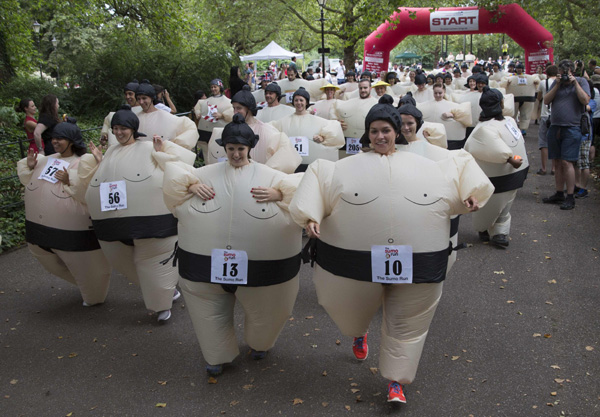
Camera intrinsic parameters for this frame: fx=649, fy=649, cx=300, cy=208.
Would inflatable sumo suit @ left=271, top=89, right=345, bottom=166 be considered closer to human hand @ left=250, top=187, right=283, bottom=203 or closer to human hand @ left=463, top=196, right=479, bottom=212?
human hand @ left=250, top=187, right=283, bottom=203

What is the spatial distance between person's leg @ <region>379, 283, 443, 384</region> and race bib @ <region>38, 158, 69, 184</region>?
3.31m

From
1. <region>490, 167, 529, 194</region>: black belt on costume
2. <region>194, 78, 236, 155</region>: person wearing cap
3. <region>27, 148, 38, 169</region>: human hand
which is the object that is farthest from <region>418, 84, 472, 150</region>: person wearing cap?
<region>27, 148, 38, 169</region>: human hand

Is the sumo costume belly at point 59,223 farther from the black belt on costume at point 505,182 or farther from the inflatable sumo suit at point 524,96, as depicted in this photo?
the inflatable sumo suit at point 524,96

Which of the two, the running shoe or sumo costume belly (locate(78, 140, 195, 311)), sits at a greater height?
sumo costume belly (locate(78, 140, 195, 311))

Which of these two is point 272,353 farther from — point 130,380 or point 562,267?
point 562,267

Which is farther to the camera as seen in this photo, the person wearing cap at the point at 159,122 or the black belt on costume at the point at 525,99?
the black belt on costume at the point at 525,99

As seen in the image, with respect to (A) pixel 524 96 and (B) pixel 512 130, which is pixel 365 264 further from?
(A) pixel 524 96

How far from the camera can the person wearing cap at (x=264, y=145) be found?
19.9ft

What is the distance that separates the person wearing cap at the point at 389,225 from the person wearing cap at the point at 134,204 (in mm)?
1878

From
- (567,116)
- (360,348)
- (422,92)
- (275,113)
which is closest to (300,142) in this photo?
(275,113)

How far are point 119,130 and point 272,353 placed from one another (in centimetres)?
230

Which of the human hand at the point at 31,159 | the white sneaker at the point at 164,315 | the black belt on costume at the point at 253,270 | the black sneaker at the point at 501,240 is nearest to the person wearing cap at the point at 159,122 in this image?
the human hand at the point at 31,159

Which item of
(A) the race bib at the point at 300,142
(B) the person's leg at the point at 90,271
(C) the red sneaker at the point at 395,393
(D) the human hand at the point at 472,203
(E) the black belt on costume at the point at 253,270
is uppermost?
(D) the human hand at the point at 472,203

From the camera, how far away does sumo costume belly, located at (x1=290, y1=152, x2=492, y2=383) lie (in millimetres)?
3938
